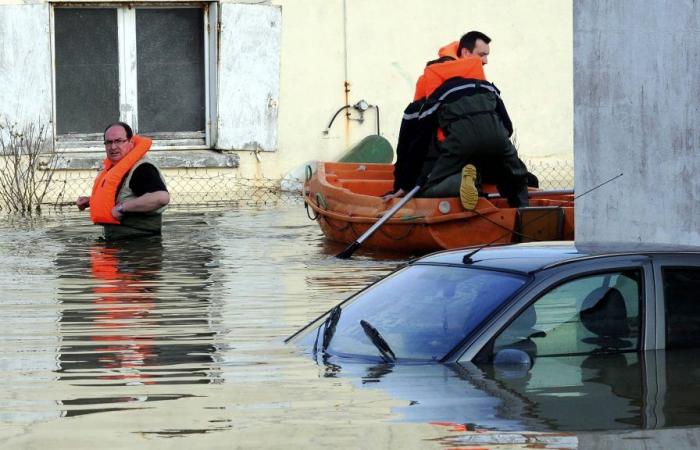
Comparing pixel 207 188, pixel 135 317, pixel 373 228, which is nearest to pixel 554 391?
pixel 135 317

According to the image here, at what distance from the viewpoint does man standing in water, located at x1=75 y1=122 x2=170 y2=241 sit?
44.8 feet

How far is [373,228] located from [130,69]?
550cm

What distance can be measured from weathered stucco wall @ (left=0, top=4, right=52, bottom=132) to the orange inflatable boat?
429 cm

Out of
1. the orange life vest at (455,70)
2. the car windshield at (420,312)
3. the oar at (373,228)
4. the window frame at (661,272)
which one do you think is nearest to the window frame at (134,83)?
the orange life vest at (455,70)

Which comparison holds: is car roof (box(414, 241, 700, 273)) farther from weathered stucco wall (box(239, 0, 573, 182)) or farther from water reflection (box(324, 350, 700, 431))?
weathered stucco wall (box(239, 0, 573, 182))

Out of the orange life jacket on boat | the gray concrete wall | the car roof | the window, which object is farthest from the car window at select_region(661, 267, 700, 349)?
the window

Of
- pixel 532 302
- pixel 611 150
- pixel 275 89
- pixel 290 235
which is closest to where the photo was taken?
pixel 532 302

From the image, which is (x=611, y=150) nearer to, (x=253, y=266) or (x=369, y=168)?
(x=253, y=266)

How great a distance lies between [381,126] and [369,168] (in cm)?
218

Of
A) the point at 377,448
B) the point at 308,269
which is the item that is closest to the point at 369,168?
the point at 308,269

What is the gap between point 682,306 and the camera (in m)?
6.66

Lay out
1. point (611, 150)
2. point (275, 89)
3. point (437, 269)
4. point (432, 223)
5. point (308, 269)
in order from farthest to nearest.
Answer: point (275, 89) → point (432, 223) → point (308, 269) → point (611, 150) → point (437, 269)

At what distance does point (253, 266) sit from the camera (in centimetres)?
1254

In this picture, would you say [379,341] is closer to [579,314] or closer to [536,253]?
[536,253]
